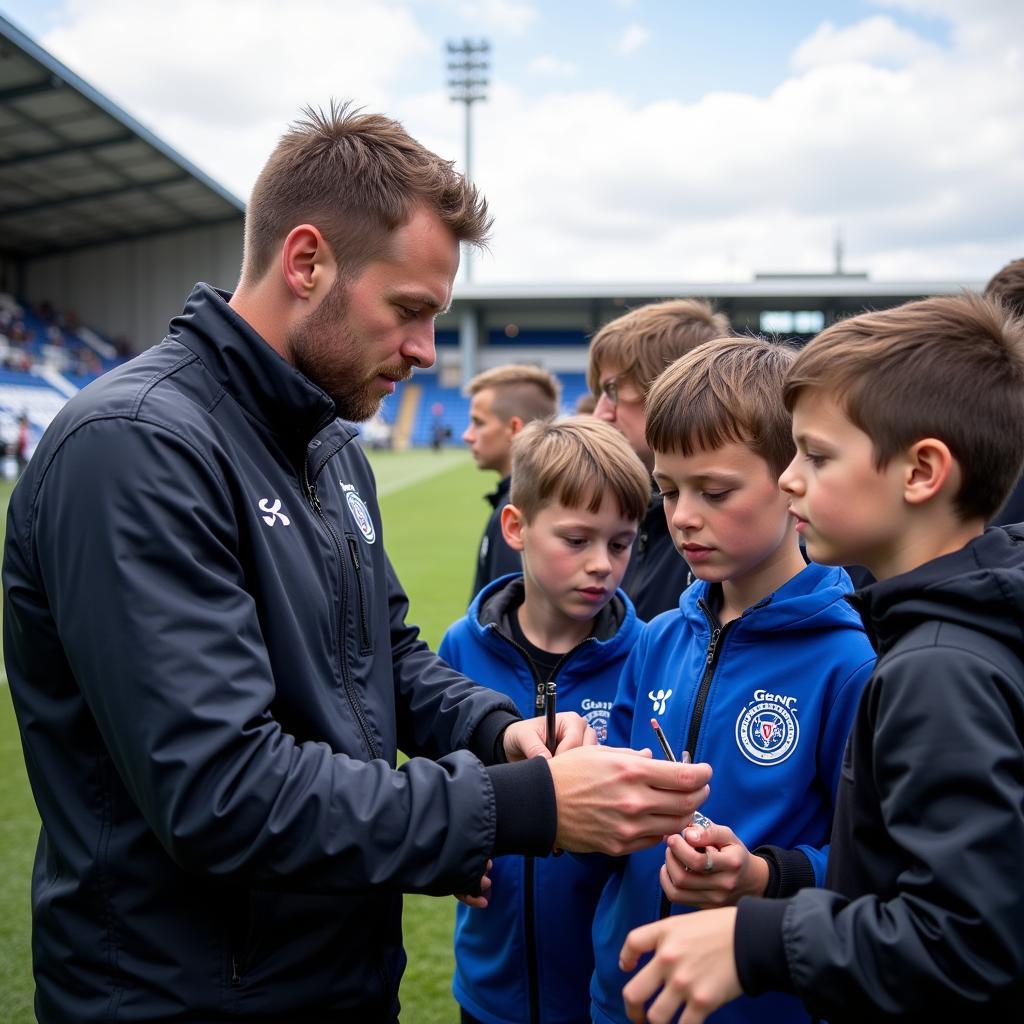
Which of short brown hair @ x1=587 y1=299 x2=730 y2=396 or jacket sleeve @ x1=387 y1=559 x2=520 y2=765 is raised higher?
short brown hair @ x1=587 y1=299 x2=730 y2=396

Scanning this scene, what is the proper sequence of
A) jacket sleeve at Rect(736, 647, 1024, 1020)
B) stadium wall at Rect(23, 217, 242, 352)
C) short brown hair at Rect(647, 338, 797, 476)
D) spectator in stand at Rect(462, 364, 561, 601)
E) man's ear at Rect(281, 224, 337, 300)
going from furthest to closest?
stadium wall at Rect(23, 217, 242, 352), spectator in stand at Rect(462, 364, 561, 601), short brown hair at Rect(647, 338, 797, 476), man's ear at Rect(281, 224, 337, 300), jacket sleeve at Rect(736, 647, 1024, 1020)

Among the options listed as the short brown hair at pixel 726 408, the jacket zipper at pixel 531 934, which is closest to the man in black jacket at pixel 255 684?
the jacket zipper at pixel 531 934

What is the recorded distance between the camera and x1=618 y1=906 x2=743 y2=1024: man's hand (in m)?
1.37

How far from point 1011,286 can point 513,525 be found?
1883mm

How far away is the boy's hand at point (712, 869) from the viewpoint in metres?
1.64

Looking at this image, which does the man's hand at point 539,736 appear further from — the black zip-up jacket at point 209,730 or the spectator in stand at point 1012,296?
the spectator in stand at point 1012,296

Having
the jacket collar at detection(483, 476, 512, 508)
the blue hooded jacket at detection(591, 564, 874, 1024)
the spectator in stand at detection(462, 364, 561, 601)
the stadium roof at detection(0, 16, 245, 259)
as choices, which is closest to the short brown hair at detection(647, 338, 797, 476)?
the blue hooded jacket at detection(591, 564, 874, 1024)

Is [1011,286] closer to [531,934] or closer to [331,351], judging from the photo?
[331,351]

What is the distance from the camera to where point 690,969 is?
54.6 inches

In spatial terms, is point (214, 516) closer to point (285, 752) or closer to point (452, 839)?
point (285, 752)

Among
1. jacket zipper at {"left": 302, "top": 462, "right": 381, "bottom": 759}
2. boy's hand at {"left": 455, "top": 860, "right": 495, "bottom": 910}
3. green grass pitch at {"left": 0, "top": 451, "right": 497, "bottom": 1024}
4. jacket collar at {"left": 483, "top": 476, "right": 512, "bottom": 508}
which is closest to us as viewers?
boy's hand at {"left": 455, "top": 860, "right": 495, "bottom": 910}

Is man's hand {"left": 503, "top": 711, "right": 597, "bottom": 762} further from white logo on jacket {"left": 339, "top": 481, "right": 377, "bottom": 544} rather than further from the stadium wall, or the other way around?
the stadium wall

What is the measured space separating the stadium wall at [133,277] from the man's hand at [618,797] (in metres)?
44.4

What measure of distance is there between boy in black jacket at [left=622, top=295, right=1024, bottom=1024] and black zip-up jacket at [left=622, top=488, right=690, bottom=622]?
1328 millimetres
